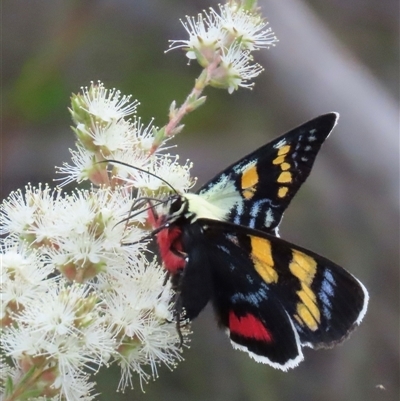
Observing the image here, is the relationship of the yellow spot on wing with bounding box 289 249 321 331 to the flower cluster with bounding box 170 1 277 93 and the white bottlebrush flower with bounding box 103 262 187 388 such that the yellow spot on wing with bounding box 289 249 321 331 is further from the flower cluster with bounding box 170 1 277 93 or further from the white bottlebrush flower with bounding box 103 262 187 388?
the flower cluster with bounding box 170 1 277 93

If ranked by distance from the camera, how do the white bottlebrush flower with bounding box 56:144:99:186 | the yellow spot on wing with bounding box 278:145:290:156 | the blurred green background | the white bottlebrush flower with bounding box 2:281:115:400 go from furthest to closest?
the blurred green background, the yellow spot on wing with bounding box 278:145:290:156, the white bottlebrush flower with bounding box 56:144:99:186, the white bottlebrush flower with bounding box 2:281:115:400

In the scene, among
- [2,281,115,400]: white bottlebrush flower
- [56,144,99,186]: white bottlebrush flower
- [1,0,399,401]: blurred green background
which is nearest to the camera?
[2,281,115,400]: white bottlebrush flower

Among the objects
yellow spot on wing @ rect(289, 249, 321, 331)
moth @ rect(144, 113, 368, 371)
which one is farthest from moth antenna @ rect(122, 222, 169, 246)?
yellow spot on wing @ rect(289, 249, 321, 331)

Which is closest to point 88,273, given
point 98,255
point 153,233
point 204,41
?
point 98,255

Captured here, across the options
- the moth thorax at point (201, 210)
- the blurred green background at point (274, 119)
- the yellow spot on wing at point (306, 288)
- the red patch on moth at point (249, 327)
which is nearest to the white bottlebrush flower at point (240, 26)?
the moth thorax at point (201, 210)

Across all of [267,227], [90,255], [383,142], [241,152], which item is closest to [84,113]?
[90,255]

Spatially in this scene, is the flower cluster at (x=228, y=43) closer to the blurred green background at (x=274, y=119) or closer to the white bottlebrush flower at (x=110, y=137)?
the white bottlebrush flower at (x=110, y=137)
